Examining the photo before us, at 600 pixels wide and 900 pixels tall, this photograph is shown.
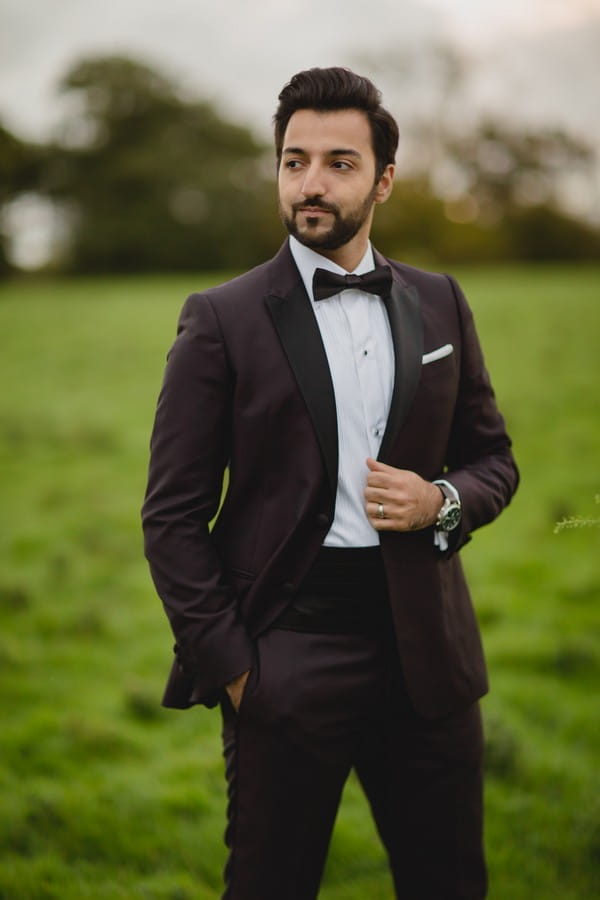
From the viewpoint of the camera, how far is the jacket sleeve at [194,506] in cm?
199

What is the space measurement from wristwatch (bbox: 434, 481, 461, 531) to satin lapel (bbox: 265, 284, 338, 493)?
32 centimetres

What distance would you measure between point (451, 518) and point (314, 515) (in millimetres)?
385

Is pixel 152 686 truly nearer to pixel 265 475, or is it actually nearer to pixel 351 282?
pixel 265 475

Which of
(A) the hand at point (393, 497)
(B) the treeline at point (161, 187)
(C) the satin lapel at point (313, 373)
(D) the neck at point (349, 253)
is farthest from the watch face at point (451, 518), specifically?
(B) the treeline at point (161, 187)

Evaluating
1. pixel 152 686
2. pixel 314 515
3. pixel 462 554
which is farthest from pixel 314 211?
pixel 462 554

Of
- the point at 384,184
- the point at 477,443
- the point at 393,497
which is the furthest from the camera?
the point at 477,443

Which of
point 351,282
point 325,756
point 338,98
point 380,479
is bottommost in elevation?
point 325,756

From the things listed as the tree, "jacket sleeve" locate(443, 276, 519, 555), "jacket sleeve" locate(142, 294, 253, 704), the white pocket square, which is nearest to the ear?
"jacket sleeve" locate(443, 276, 519, 555)

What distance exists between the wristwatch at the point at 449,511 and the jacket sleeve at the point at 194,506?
1.95 feet

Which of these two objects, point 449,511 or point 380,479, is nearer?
point 380,479

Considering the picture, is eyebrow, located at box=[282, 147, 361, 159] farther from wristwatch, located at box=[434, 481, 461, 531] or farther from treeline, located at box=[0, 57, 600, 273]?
treeline, located at box=[0, 57, 600, 273]

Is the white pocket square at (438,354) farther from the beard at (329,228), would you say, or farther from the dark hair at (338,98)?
the dark hair at (338,98)

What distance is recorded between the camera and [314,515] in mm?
2035

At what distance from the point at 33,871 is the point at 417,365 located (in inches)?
93.5
